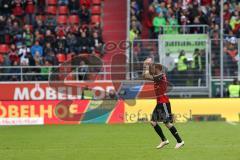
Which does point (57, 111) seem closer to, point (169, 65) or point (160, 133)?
point (169, 65)

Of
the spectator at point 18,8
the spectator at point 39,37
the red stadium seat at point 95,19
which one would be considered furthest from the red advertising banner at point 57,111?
the spectator at point 18,8

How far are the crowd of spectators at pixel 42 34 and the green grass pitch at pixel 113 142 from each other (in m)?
5.21

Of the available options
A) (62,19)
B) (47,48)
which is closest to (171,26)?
(47,48)

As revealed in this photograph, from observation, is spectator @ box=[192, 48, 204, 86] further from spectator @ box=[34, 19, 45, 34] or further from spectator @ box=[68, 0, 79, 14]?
spectator @ box=[34, 19, 45, 34]

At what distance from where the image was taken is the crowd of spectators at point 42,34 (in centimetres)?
2817

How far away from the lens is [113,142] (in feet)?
56.9

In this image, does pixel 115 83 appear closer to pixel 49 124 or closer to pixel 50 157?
pixel 49 124

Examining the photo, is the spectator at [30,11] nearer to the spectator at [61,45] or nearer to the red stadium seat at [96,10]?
the spectator at [61,45]

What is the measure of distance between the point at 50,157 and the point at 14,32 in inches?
642

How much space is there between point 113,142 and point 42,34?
43.1 feet

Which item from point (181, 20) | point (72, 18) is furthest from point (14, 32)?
point (181, 20)

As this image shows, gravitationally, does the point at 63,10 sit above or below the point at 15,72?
above

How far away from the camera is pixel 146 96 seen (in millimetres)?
26297

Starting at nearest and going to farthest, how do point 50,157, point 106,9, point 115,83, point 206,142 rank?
point 50,157, point 206,142, point 115,83, point 106,9
